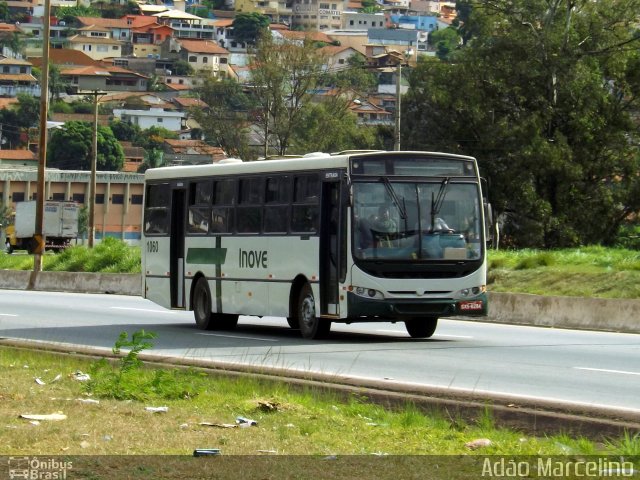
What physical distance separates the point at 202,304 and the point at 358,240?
16.8 ft

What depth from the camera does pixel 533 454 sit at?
361 inches

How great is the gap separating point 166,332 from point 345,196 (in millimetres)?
4679

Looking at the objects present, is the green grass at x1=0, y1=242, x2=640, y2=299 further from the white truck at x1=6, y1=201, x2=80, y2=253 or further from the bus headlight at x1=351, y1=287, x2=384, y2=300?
the white truck at x1=6, y1=201, x2=80, y2=253

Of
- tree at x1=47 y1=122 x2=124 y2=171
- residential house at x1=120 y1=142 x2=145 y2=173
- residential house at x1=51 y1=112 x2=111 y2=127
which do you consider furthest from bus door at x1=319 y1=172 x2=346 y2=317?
residential house at x1=51 y1=112 x2=111 y2=127

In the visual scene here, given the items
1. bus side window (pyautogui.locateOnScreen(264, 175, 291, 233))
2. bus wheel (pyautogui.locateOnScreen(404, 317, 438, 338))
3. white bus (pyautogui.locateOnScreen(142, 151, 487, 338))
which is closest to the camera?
white bus (pyautogui.locateOnScreen(142, 151, 487, 338))

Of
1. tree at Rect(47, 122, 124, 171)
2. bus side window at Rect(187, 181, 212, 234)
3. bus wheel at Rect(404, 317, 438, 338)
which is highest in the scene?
bus side window at Rect(187, 181, 212, 234)

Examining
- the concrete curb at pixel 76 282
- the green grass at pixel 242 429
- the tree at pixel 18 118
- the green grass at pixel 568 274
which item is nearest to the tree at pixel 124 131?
the tree at pixel 18 118

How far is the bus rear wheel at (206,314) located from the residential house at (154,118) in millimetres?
153398

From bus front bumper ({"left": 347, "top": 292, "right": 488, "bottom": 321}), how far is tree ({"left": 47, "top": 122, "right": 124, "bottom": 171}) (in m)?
121

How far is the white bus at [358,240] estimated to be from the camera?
20062 millimetres

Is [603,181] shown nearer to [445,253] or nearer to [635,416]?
[445,253]

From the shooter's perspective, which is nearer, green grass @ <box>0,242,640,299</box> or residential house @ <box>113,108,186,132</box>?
green grass @ <box>0,242,640,299</box>

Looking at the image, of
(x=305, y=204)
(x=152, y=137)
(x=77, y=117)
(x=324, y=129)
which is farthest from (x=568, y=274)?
(x=77, y=117)

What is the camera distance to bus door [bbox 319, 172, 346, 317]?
20.2 m
